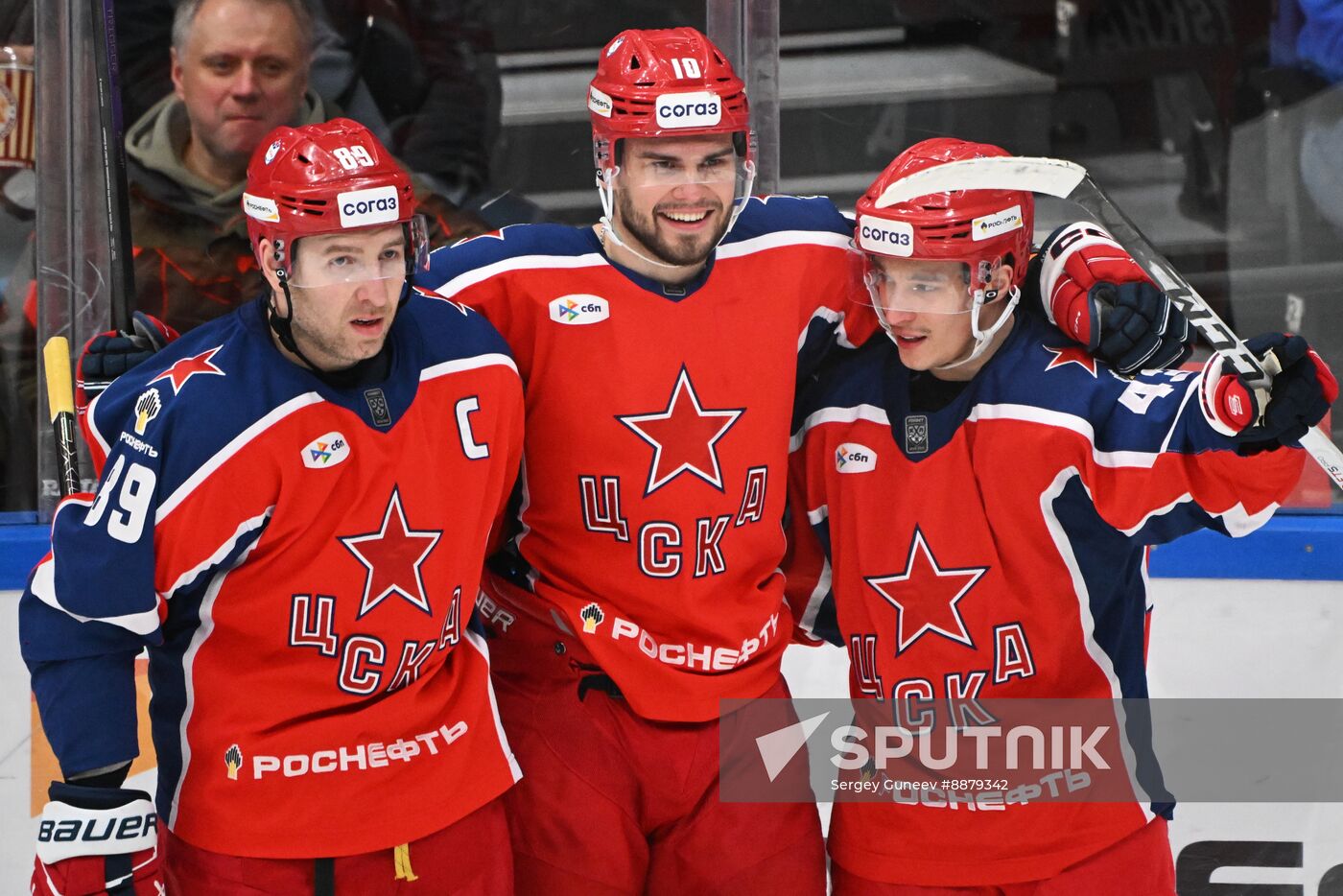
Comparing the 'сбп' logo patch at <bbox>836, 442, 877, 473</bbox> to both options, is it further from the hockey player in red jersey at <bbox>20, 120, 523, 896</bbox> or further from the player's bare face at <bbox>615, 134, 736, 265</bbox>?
the hockey player in red jersey at <bbox>20, 120, 523, 896</bbox>

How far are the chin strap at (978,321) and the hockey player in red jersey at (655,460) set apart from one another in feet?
0.62

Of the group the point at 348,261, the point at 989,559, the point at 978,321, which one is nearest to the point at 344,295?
the point at 348,261

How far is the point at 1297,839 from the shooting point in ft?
10.4

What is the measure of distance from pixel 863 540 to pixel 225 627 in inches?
36.8

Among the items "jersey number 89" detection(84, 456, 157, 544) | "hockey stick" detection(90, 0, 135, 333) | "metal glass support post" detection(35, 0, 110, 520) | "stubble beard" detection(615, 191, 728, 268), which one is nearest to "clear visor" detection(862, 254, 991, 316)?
"stubble beard" detection(615, 191, 728, 268)

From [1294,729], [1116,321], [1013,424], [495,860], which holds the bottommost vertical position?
[1294,729]

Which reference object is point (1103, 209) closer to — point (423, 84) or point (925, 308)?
point (925, 308)

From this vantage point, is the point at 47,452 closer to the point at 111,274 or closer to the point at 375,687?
the point at 111,274

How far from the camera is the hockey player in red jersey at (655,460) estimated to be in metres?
2.41

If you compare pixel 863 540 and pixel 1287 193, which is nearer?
pixel 863 540

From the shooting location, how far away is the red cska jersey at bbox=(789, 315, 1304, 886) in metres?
2.31

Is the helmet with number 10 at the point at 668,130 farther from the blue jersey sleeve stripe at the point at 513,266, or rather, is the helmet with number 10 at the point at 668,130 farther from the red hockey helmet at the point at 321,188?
the red hockey helmet at the point at 321,188

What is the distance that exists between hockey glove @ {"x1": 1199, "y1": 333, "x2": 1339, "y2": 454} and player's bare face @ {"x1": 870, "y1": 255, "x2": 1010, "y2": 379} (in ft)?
1.30

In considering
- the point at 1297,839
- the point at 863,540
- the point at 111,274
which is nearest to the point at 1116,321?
the point at 863,540
